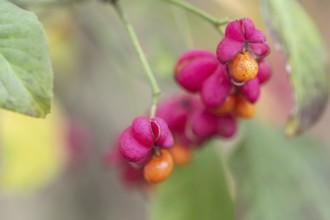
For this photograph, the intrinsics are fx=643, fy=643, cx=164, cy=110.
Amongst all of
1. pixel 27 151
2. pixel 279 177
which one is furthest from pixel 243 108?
pixel 27 151

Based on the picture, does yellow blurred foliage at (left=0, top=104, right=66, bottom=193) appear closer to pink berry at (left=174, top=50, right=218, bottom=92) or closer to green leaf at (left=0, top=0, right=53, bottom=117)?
pink berry at (left=174, top=50, right=218, bottom=92)

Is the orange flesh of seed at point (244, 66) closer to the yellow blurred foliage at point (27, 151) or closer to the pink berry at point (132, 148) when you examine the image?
the pink berry at point (132, 148)

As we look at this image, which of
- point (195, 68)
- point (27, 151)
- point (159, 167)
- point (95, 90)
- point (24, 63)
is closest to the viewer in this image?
point (24, 63)

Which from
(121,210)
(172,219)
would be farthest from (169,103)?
(121,210)

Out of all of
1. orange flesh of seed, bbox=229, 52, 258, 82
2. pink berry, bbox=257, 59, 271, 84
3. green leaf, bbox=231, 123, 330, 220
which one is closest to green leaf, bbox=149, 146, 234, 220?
green leaf, bbox=231, 123, 330, 220

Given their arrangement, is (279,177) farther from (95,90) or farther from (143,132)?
(95,90)

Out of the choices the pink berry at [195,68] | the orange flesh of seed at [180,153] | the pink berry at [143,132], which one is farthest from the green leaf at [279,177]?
the pink berry at [143,132]
